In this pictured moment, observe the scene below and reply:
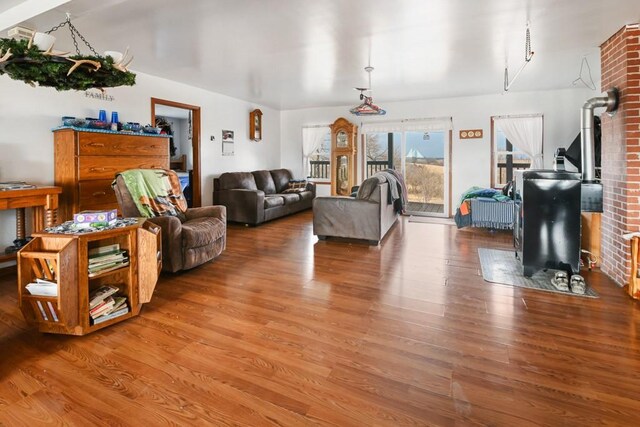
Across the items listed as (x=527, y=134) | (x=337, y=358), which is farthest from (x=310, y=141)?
(x=337, y=358)

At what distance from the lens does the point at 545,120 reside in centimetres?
627

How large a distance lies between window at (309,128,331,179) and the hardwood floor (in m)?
5.30

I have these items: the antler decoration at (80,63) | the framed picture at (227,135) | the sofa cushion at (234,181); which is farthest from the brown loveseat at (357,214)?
the antler decoration at (80,63)

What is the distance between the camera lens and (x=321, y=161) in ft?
27.3

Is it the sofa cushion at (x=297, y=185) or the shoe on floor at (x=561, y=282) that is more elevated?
the sofa cushion at (x=297, y=185)

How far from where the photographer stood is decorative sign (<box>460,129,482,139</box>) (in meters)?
6.75

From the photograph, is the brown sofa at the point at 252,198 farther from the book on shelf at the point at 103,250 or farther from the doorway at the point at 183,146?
the book on shelf at the point at 103,250

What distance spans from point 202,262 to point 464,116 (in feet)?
19.0

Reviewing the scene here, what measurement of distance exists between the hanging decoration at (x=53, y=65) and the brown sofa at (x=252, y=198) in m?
3.50

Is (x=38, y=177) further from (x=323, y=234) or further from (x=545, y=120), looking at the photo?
(x=545, y=120)

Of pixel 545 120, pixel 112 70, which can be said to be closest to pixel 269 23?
pixel 112 70

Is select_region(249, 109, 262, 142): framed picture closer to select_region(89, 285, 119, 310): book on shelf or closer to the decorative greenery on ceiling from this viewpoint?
the decorative greenery on ceiling

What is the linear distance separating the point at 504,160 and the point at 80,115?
705 cm

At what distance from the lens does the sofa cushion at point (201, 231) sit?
3371mm
